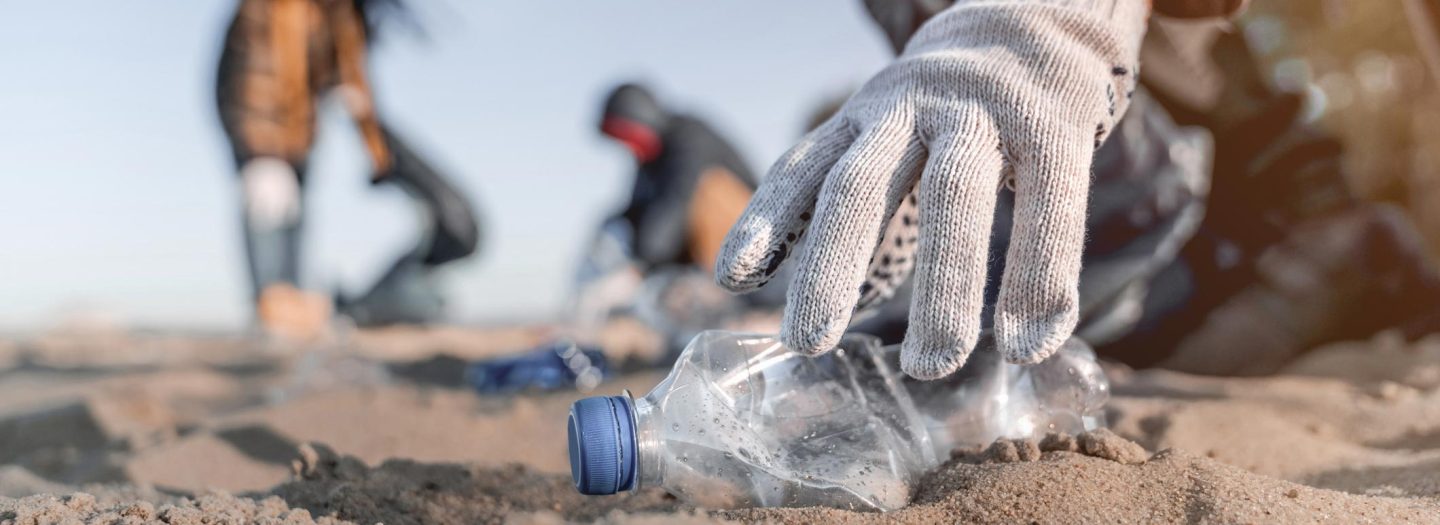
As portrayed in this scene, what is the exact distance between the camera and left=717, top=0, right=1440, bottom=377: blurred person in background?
1130 millimetres

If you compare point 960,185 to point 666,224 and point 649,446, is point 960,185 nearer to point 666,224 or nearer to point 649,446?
point 649,446

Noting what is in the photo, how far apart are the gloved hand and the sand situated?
186 millimetres

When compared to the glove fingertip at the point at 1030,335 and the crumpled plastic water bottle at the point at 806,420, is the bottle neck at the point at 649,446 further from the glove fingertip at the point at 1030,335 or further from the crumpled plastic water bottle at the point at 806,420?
the glove fingertip at the point at 1030,335

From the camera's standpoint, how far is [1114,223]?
227 centimetres

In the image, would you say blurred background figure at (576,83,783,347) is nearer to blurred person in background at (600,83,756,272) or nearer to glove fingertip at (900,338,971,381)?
blurred person in background at (600,83,756,272)

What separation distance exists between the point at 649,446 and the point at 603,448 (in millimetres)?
98

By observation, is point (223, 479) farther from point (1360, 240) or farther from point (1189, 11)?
point (1360, 240)

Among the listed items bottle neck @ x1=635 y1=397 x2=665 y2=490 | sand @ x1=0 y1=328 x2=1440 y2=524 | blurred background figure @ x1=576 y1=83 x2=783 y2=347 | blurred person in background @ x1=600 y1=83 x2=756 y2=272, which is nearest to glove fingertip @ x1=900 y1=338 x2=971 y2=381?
sand @ x1=0 y1=328 x2=1440 y2=524

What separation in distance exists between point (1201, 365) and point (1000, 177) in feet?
5.93

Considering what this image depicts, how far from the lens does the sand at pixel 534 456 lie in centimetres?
105

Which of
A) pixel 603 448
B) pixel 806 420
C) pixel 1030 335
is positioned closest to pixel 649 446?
pixel 603 448

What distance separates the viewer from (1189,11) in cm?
173

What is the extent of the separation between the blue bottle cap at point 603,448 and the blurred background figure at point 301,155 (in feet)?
11.9

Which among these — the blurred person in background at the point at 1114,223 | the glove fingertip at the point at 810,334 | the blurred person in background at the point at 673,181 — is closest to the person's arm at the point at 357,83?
the blurred person in background at the point at 673,181
